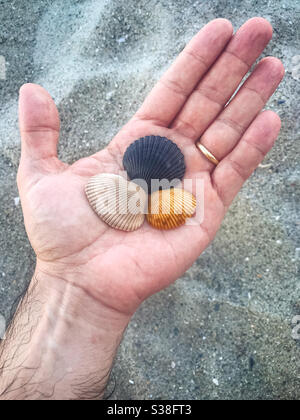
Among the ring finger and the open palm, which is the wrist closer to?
the open palm

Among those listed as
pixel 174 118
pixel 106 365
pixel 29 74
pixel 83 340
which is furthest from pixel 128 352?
pixel 29 74

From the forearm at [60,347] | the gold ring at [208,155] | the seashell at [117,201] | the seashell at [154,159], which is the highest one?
the gold ring at [208,155]

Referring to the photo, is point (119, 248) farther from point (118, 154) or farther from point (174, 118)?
point (174, 118)

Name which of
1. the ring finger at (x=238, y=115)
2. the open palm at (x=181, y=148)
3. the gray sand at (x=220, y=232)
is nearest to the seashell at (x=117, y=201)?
the open palm at (x=181, y=148)

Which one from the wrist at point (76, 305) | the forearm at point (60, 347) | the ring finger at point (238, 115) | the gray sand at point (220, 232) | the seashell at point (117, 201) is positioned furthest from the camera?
the gray sand at point (220, 232)

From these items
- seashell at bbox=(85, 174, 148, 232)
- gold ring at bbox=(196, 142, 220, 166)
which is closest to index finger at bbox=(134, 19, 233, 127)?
gold ring at bbox=(196, 142, 220, 166)

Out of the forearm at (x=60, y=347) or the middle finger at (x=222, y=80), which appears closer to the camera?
the forearm at (x=60, y=347)

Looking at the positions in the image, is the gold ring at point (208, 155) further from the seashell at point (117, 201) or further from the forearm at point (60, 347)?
the forearm at point (60, 347)

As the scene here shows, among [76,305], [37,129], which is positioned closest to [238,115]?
[37,129]
